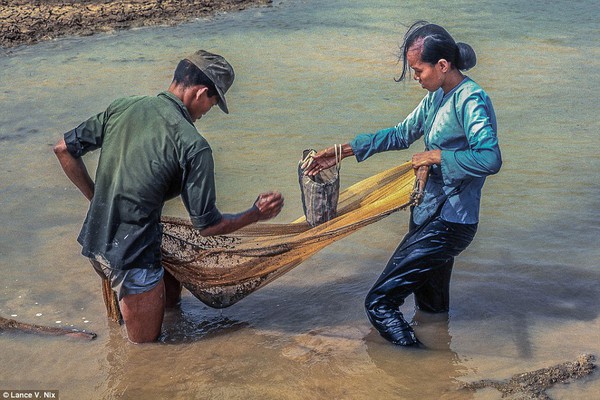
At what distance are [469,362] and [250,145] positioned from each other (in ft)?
13.6

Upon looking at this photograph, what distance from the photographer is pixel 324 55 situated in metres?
11.6

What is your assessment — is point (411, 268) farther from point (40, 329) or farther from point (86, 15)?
point (86, 15)

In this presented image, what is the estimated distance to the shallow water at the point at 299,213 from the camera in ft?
15.4

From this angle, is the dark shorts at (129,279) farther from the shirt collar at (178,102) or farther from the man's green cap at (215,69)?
the man's green cap at (215,69)

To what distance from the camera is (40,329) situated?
508 cm

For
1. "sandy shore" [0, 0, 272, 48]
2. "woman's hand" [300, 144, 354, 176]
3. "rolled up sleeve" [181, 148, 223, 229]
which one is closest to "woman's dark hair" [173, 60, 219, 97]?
"rolled up sleeve" [181, 148, 223, 229]

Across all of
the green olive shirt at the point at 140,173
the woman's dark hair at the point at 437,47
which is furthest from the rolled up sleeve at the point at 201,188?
the woman's dark hair at the point at 437,47

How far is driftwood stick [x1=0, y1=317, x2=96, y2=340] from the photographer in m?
5.04

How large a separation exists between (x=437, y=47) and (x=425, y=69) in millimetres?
125

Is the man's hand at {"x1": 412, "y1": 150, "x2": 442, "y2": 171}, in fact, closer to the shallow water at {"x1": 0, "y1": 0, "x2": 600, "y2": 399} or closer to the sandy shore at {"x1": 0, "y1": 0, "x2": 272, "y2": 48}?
the shallow water at {"x1": 0, "y1": 0, "x2": 600, "y2": 399}

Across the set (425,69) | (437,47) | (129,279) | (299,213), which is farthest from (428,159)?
(299,213)

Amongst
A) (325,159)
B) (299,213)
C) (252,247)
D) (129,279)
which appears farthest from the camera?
(299,213)

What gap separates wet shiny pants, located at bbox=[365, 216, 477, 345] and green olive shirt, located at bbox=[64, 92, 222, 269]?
40.3 inches

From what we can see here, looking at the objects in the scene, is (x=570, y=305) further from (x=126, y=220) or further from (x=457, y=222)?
(x=126, y=220)
